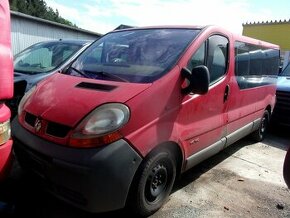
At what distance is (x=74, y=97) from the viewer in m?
3.14

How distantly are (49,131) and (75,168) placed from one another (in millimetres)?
492

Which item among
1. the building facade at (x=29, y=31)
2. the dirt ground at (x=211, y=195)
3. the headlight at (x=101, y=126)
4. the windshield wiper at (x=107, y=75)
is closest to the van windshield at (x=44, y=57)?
the dirt ground at (x=211, y=195)

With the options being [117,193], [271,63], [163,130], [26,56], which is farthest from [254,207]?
[26,56]

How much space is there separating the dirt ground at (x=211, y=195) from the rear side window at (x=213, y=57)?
1325 mm

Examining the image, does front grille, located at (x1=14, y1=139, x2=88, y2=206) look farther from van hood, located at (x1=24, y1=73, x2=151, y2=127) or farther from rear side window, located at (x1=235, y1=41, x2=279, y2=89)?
rear side window, located at (x1=235, y1=41, x2=279, y2=89)

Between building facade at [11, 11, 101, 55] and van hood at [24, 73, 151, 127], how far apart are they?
1090 centimetres

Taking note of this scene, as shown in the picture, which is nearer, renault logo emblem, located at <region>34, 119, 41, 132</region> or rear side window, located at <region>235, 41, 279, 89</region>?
renault logo emblem, located at <region>34, 119, 41, 132</region>

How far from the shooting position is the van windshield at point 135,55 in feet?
11.2

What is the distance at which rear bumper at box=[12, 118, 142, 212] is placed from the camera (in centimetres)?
270

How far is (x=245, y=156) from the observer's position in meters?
5.60

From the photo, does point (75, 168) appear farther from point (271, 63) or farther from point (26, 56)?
point (271, 63)

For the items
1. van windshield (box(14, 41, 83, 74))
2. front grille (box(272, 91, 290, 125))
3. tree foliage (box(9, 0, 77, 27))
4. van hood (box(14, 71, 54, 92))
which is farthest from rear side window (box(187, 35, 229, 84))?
tree foliage (box(9, 0, 77, 27))

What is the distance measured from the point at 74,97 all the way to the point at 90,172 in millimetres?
800

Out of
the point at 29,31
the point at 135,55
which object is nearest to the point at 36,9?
the point at 29,31
